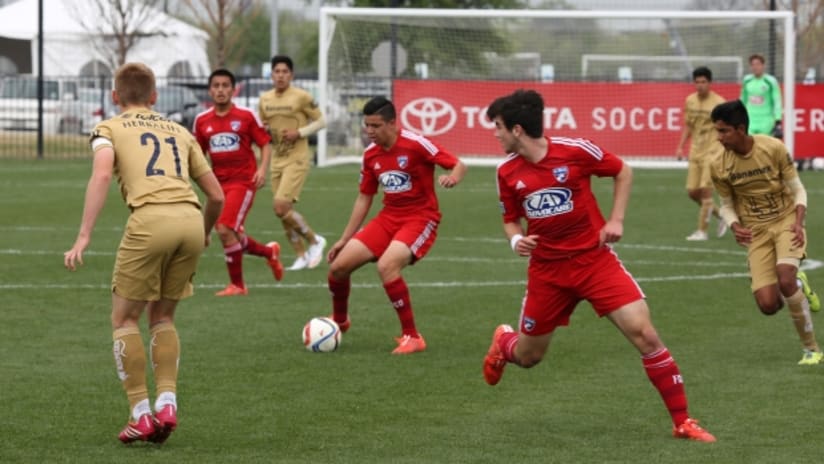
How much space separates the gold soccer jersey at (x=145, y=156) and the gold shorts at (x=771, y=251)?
4.27 metres

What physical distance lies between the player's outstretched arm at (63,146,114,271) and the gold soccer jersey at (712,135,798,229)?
438 centimetres

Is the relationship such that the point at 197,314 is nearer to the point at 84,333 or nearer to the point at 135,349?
the point at 84,333

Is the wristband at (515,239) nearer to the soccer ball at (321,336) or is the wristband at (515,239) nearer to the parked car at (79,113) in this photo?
the soccer ball at (321,336)

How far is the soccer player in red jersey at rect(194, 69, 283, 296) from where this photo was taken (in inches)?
564

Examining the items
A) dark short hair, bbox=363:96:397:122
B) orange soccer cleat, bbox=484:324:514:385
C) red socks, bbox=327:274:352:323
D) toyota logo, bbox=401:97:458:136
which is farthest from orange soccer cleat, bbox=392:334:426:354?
toyota logo, bbox=401:97:458:136

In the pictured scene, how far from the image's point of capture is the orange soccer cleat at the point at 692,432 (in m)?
7.84

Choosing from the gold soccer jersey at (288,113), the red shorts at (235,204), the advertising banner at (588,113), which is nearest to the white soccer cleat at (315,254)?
the gold soccer jersey at (288,113)

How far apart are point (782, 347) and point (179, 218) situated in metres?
5.13

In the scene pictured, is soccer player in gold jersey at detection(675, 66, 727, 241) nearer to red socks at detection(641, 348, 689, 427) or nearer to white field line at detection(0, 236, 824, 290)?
white field line at detection(0, 236, 824, 290)

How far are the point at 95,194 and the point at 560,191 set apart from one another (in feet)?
7.90

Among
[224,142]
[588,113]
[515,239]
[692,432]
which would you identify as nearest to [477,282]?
[224,142]

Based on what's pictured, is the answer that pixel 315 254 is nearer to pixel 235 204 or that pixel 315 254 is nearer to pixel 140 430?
pixel 235 204

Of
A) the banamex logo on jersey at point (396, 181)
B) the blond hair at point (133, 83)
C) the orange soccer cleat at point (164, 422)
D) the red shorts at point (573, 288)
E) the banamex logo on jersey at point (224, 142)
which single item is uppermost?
the blond hair at point (133, 83)

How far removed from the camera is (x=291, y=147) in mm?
16859
